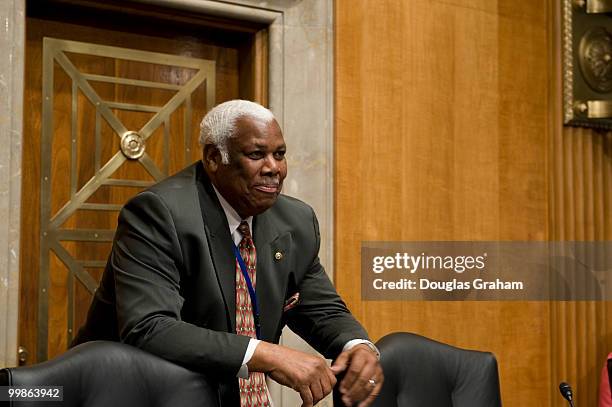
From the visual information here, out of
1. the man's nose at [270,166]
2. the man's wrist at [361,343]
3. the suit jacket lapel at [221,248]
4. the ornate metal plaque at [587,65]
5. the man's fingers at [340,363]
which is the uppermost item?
the ornate metal plaque at [587,65]

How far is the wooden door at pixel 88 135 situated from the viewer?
3125 millimetres

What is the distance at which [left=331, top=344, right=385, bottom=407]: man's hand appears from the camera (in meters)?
1.82

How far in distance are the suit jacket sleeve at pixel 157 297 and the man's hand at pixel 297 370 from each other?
4cm

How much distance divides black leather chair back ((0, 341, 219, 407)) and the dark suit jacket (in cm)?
14

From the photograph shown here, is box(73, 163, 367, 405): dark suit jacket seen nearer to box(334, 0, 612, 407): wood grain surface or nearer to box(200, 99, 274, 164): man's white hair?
box(200, 99, 274, 164): man's white hair

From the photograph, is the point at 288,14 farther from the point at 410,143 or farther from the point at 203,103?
the point at 410,143

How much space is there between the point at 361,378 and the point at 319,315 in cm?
39

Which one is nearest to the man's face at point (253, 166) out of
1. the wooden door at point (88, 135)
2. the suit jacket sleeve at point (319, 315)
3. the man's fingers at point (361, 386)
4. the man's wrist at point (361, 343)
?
the suit jacket sleeve at point (319, 315)

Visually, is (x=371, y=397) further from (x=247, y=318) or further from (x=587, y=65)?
(x=587, y=65)

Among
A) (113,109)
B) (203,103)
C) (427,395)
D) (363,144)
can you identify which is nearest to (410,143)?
(363,144)

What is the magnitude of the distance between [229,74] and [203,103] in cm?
18

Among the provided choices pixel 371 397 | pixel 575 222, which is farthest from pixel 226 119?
pixel 575 222

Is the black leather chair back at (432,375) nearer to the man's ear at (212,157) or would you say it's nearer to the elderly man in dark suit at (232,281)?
the elderly man in dark suit at (232,281)

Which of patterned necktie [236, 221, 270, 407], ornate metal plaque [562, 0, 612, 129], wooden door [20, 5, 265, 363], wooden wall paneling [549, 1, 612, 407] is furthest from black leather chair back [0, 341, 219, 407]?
ornate metal plaque [562, 0, 612, 129]
